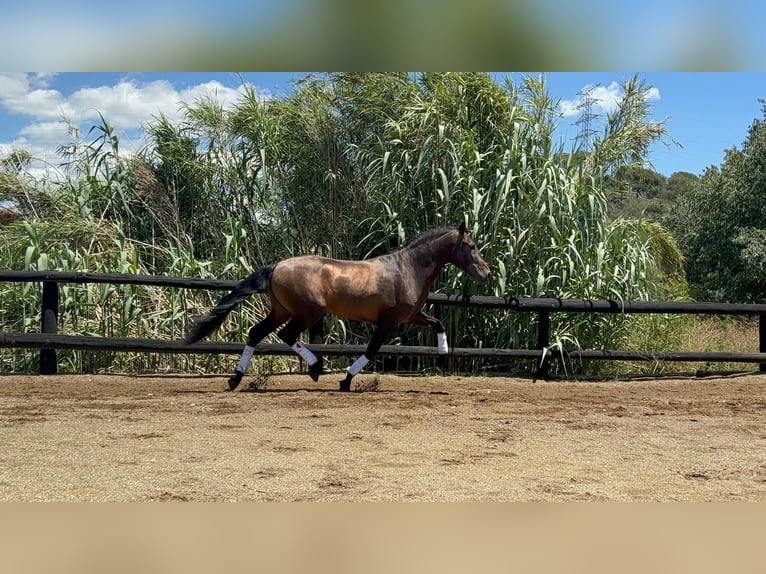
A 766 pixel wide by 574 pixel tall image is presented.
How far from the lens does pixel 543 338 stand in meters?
8.19

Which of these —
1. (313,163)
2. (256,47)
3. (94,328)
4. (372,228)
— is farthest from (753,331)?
(256,47)

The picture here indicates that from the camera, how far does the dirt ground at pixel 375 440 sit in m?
3.45

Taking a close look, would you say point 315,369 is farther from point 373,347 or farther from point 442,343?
point 442,343

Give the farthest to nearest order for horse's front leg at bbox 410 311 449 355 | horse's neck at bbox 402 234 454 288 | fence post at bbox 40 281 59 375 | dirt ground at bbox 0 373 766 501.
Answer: fence post at bbox 40 281 59 375 → horse's front leg at bbox 410 311 449 355 → horse's neck at bbox 402 234 454 288 → dirt ground at bbox 0 373 766 501

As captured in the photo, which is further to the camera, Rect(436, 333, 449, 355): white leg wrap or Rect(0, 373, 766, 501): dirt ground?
Rect(436, 333, 449, 355): white leg wrap

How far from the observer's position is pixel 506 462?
13.7 ft

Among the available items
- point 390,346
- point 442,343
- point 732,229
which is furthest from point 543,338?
point 732,229

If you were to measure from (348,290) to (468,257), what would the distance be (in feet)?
4.46

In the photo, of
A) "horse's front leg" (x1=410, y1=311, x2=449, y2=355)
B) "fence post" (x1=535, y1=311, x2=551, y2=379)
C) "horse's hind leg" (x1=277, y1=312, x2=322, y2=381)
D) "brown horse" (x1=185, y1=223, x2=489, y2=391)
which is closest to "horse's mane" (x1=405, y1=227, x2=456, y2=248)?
"brown horse" (x1=185, y1=223, x2=489, y2=391)

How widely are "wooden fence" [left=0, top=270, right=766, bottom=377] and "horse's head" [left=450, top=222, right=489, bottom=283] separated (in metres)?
0.82

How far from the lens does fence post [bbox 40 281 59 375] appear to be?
785 cm

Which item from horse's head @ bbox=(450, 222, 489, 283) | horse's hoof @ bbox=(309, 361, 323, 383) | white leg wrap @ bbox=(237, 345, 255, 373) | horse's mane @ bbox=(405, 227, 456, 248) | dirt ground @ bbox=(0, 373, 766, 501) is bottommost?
dirt ground @ bbox=(0, 373, 766, 501)

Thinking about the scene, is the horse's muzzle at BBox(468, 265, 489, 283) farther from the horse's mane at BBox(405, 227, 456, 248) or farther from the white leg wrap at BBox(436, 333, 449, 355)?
the white leg wrap at BBox(436, 333, 449, 355)

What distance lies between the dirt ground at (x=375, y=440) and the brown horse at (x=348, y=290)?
59 cm
